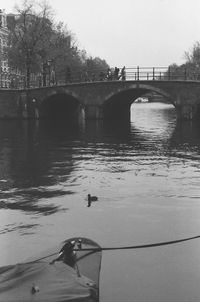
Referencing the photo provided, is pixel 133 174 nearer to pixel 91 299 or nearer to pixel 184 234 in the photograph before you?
pixel 184 234

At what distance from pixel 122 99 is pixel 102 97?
5.10m

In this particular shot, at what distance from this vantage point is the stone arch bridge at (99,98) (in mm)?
32781

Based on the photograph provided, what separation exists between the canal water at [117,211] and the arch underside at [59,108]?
2280 centimetres

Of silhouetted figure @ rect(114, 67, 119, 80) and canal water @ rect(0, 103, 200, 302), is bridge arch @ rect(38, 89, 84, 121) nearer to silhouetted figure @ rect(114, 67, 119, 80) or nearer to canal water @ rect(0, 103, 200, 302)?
silhouetted figure @ rect(114, 67, 119, 80)

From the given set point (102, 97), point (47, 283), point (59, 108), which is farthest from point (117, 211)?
point (59, 108)

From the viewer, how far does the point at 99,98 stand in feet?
118

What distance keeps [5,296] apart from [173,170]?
9.73 m

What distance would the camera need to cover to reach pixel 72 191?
10.6m

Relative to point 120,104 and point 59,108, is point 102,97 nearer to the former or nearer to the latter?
point 120,104

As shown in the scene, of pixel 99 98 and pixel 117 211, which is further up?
pixel 99 98

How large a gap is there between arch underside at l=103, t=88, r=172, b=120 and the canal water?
19.6 meters

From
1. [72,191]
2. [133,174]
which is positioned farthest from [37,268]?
[133,174]

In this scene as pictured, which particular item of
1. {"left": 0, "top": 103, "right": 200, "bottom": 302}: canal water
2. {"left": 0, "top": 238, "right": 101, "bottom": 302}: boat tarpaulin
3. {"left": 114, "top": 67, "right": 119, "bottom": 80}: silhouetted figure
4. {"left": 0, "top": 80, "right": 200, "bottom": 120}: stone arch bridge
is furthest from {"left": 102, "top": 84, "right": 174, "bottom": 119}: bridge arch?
{"left": 0, "top": 238, "right": 101, "bottom": 302}: boat tarpaulin

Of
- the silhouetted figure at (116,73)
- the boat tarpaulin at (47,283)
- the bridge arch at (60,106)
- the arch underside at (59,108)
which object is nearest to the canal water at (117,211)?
the boat tarpaulin at (47,283)
